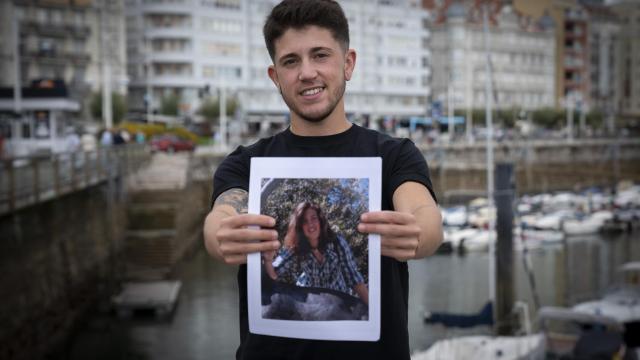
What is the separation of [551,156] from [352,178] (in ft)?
241

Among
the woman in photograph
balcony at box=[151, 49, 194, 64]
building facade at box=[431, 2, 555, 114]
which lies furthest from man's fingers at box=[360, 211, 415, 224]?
building facade at box=[431, 2, 555, 114]

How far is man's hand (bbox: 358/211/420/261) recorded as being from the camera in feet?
7.72

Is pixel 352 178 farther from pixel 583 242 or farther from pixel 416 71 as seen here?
pixel 416 71

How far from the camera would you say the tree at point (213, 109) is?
64312 mm

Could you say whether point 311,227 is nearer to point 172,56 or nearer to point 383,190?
point 383,190

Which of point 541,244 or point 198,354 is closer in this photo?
point 198,354

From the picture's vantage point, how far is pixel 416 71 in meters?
74.0

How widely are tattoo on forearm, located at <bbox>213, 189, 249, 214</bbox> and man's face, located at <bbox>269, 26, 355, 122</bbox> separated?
30 centimetres

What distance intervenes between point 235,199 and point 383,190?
0.45 metres

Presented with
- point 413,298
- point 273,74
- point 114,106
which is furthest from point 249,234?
point 114,106

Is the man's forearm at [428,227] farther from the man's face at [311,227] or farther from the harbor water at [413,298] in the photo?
the harbor water at [413,298]

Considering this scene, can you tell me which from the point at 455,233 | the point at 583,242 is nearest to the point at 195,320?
the point at 455,233

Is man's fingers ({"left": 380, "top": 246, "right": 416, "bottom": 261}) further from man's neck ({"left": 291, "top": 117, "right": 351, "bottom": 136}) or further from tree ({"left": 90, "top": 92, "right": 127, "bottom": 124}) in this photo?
tree ({"left": 90, "top": 92, "right": 127, "bottom": 124})

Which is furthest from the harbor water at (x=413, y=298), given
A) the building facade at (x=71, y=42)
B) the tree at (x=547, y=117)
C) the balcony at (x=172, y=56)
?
the tree at (x=547, y=117)
